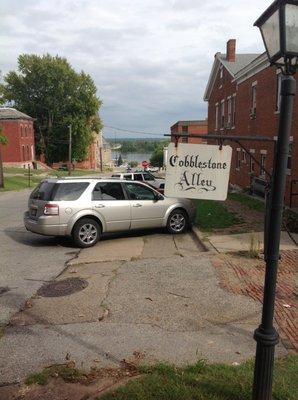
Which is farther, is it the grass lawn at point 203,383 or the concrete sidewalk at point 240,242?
the concrete sidewalk at point 240,242

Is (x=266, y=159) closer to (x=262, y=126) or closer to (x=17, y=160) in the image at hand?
(x=262, y=126)

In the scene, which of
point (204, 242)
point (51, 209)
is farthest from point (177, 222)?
point (51, 209)

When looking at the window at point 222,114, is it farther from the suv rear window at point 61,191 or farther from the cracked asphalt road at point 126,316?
the cracked asphalt road at point 126,316

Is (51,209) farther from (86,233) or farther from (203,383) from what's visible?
(203,383)

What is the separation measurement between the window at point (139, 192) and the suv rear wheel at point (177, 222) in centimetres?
84

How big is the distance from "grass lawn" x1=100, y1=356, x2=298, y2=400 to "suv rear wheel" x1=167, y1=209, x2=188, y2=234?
842 cm

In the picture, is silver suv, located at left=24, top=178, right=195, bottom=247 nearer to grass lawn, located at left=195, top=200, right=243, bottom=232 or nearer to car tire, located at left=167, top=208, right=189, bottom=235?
car tire, located at left=167, top=208, right=189, bottom=235

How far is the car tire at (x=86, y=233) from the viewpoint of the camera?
11133mm

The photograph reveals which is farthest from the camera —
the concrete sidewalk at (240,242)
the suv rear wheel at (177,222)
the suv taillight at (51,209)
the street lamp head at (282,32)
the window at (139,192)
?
the suv rear wheel at (177,222)

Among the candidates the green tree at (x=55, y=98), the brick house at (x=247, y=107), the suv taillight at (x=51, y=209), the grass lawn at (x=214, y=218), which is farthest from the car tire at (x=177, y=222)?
the green tree at (x=55, y=98)

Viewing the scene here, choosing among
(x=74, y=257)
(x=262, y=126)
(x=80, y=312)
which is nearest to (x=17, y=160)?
(x=262, y=126)

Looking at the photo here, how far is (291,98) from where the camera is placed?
3271 millimetres

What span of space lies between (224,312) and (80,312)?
1926 mm

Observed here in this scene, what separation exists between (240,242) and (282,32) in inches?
319
